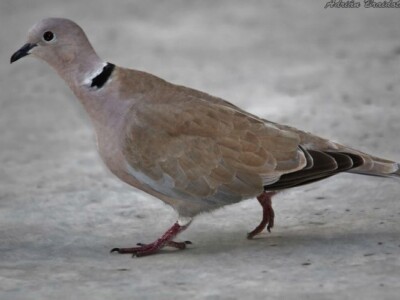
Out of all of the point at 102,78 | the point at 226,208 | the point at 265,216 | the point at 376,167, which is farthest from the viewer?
the point at 226,208

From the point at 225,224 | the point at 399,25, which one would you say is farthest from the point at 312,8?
the point at 225,224

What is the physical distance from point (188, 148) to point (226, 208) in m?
0.91

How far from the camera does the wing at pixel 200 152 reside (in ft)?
13.9

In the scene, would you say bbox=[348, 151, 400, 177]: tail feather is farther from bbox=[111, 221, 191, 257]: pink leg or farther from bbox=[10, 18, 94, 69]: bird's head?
bbox=[10, 18, 94, 69]: bird's head

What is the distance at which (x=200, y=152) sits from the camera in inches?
168

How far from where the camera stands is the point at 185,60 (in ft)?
25.1

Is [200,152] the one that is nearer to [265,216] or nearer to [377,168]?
[265,216]

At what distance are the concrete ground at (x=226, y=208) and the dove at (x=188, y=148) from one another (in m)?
0.27

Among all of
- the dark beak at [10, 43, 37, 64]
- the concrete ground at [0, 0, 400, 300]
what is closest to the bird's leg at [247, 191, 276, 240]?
the concrete ground at [0, 0, 400, 300]

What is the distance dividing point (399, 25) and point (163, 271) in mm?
4516

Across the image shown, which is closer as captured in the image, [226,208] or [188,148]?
[188,148]

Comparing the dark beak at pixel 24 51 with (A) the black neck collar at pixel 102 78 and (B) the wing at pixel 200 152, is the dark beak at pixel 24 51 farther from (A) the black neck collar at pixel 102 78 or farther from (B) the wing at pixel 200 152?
(B) the wing at pixel 200 152

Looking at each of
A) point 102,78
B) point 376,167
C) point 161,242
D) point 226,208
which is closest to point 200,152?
point 161,242

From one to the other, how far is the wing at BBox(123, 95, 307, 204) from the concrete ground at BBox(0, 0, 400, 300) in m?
0.29
